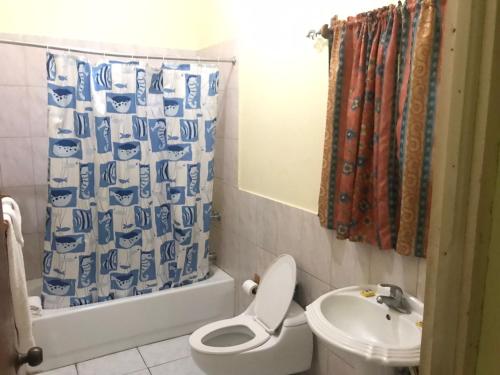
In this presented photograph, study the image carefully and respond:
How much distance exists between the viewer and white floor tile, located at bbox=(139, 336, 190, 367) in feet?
8.62

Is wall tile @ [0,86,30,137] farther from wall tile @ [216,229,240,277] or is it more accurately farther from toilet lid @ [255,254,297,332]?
toilet lid @ [255,254,297,332]

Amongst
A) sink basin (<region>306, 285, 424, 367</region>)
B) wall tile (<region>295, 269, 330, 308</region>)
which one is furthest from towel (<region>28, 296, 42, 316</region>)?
sink basin (<region>306, 285, 424, 367</region>)

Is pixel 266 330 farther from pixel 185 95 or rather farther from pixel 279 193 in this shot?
pixel 185 95

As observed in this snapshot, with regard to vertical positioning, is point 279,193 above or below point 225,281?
above

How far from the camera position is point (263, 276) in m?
2.44

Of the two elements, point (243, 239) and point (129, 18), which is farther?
point (129, 18)

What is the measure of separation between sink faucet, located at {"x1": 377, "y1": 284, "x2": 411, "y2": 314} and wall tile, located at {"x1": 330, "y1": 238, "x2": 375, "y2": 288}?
0.22 m

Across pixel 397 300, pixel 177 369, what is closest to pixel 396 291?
pixel 397 300

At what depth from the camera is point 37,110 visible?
9.44 feet

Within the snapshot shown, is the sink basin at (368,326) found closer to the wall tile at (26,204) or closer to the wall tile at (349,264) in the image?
the wall tile at (349,264)

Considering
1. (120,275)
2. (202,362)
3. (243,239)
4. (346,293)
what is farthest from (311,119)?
(120,275)

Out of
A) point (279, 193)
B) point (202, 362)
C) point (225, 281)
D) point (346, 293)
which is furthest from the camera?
point (225, 281)

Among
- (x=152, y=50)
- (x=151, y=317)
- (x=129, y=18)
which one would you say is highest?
(x=129, y=18)

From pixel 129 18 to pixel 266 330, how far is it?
2.42 m
